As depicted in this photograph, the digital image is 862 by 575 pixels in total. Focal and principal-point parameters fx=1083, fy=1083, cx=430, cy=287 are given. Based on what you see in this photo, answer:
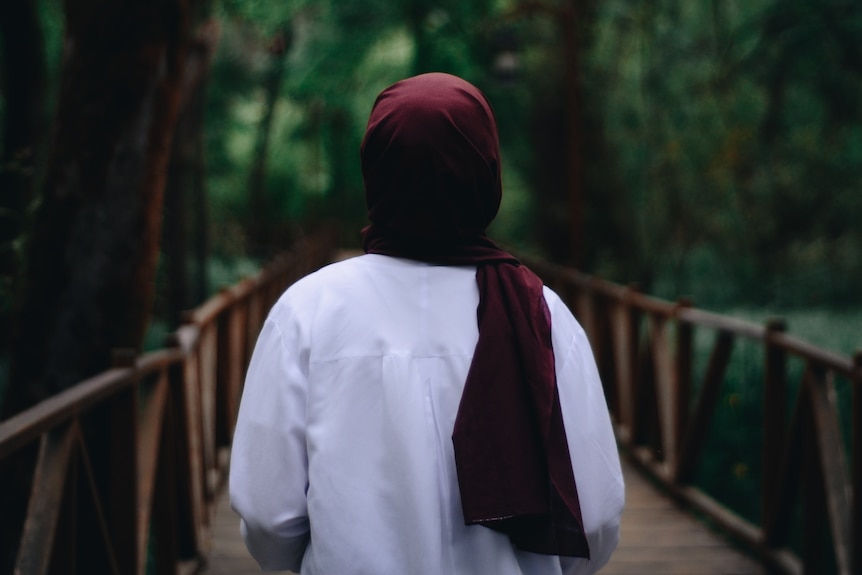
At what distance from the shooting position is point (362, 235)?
7.69 ft

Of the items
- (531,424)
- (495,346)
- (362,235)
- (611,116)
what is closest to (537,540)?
(531,424)

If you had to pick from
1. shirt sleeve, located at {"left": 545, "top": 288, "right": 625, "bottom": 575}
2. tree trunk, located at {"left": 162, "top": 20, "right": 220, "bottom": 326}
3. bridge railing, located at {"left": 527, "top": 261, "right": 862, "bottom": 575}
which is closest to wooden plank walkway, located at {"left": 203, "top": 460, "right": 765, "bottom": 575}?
bridge railing, located at {"left": 527, "top": 261, "right": 862, "bottom": 575}

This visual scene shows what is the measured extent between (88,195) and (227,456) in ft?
11.6

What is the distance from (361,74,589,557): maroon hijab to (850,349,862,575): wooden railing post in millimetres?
2568

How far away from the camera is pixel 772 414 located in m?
5.46

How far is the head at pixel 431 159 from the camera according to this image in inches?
83.2

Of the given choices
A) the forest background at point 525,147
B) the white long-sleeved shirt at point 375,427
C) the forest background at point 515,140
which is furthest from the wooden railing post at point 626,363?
the white long-sleeved shirt at point 375,427

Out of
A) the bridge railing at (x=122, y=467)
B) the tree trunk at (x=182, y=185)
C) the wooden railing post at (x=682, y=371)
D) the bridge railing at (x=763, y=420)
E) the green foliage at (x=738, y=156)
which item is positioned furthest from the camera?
the green foliage at (x=738, y=156)

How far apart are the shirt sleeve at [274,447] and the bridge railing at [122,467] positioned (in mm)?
804

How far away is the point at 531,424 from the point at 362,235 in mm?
554

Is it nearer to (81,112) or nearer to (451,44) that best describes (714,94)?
(451,44)

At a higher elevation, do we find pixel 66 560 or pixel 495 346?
pixel 495 346

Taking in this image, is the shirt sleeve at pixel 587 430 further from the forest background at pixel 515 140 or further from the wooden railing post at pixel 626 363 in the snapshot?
the wooden railing post at pixel 626 363

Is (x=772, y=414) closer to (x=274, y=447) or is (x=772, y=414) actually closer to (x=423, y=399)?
(x=423, y=399)
